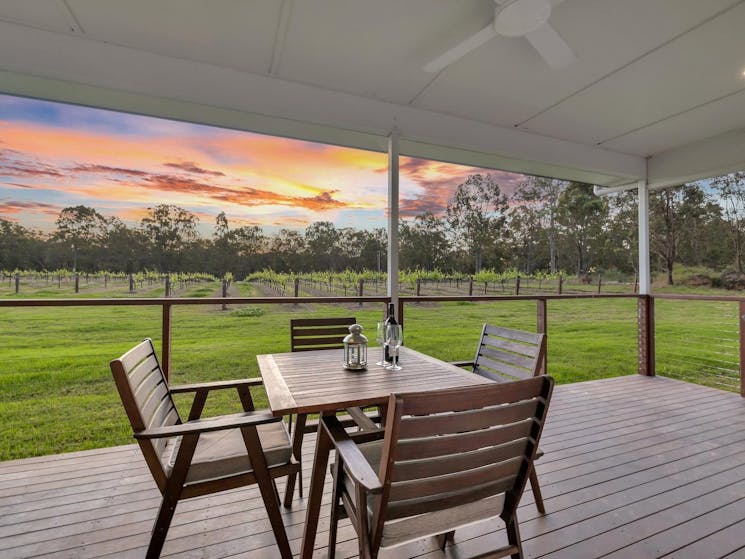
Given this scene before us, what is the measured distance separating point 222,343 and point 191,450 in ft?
15.7

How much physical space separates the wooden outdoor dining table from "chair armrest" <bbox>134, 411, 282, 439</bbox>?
0.29 ft

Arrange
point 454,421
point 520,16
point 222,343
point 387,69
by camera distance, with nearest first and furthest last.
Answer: point 454,421, point 520,16, point 387,69, point 222,343

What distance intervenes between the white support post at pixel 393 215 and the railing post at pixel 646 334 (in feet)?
11.3

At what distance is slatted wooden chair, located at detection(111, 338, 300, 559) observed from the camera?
1.28m

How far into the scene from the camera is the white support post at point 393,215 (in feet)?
11.5

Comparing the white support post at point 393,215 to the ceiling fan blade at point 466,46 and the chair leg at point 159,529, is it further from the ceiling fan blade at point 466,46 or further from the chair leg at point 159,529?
the chair leg at point 159,529

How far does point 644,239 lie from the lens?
492 cm

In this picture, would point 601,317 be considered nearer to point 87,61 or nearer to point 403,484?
point 403,484

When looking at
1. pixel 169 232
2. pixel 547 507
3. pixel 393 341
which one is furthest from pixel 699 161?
pixel 169 232

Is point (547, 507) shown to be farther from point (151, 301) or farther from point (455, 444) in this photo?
point (151, 301)

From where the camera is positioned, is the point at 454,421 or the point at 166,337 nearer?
the point at 454,421

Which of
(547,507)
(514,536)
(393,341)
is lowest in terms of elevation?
(547,507)

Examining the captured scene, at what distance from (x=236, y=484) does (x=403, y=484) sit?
2.61ft

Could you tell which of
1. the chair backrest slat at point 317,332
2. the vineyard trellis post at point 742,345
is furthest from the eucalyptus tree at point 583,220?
the chair backrest slat at point 317,332
